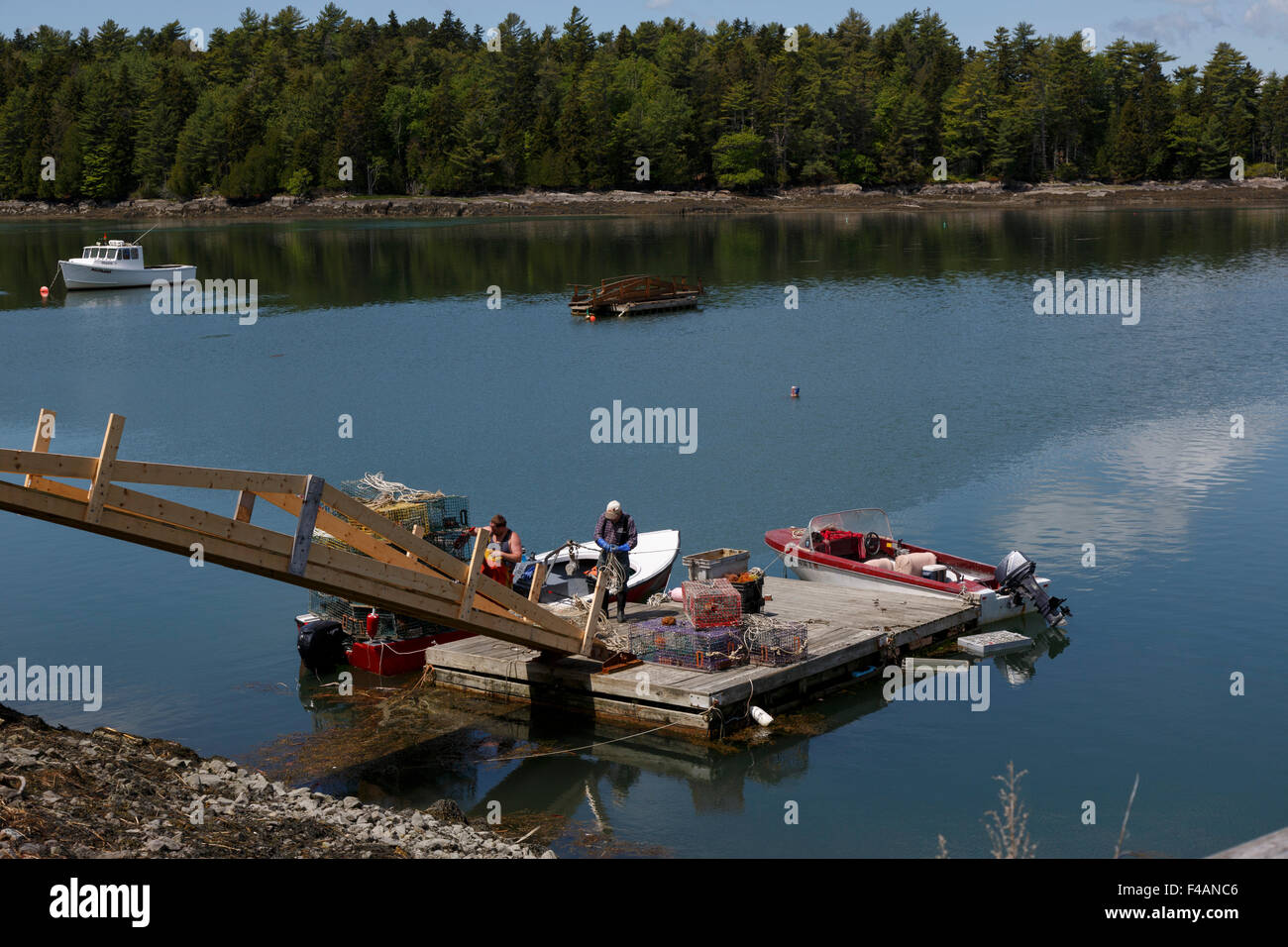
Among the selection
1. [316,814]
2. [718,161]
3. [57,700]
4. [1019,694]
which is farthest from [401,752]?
[718,161]

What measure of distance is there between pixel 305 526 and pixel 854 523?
1330 cm

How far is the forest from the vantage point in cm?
15575

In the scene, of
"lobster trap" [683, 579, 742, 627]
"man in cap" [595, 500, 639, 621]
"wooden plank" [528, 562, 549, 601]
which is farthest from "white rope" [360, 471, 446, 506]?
"lobster trap" [683, 579, 742, 627]

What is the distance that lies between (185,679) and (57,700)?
1886 mm

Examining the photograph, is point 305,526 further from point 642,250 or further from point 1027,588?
point 642,250

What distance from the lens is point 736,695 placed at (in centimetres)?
1798

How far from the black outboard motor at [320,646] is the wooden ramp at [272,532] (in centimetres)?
305

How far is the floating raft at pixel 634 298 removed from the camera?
217 ft

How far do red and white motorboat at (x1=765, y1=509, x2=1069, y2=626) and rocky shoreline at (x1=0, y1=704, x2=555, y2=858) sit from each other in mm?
11091

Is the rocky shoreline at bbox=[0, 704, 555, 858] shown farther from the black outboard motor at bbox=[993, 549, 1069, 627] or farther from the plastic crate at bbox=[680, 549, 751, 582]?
the black outboard motor at bbox=[993, 549, 1069, 627]

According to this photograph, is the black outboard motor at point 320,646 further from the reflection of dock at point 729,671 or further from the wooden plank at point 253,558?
the wooden plank at point 253,558

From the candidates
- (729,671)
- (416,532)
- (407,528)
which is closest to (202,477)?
(416,532)

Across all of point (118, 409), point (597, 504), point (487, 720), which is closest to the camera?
point (487, 720)

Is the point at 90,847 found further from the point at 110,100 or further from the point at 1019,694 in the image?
the point at 110,100
